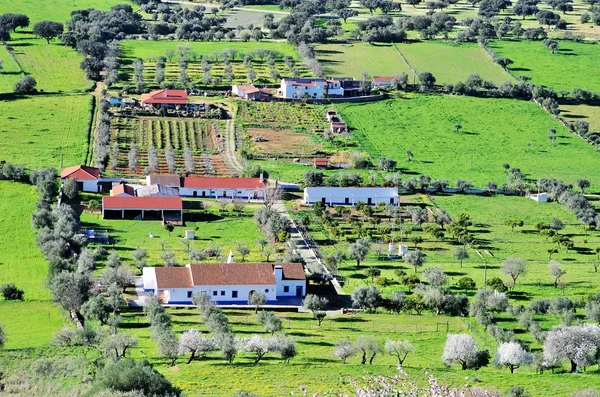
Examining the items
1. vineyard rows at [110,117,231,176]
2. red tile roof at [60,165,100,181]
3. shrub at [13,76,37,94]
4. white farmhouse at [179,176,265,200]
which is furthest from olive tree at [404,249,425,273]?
shrub at [13,76,37,94]

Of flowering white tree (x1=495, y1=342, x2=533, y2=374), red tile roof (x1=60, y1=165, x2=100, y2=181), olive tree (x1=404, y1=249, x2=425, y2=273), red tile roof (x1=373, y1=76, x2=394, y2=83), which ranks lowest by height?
red tile roof (x1=373, y1=76, x2=394, y2=83)

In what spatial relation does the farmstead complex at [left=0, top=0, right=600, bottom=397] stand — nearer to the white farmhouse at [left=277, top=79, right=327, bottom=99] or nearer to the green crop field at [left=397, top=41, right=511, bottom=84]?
the white farmhouse at [left=277, top=79, right=327, bottom=99]

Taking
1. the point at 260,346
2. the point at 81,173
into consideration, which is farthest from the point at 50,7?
the point at 260,346

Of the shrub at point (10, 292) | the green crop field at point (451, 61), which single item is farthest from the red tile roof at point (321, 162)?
the shrub at point (10, 292)

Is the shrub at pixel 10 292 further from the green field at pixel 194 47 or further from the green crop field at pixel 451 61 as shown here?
the green crop field at pixel 451 61

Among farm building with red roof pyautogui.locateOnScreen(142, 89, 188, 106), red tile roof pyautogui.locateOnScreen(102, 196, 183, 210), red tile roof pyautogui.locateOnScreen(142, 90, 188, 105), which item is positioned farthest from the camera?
red tile roof pyautogui.locateOnScreen(142, 90, 188, 105)

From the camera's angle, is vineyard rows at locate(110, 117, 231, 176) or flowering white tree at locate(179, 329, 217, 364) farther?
vineyard rows at locate(110, 117, 231, 176)

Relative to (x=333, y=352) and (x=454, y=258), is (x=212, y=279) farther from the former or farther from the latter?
(x=454, y=258)

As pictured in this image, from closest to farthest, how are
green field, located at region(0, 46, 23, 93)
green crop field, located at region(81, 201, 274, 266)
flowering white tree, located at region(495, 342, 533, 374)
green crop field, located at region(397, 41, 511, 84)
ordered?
flowering white tree, located at region(495, 342, 533, 374) < green crop field, located at region(81, 201, 274, 266) < green field, located at region(0, 46, 23, 93) < green crop field, located at region(397, 41, 511, 84)
